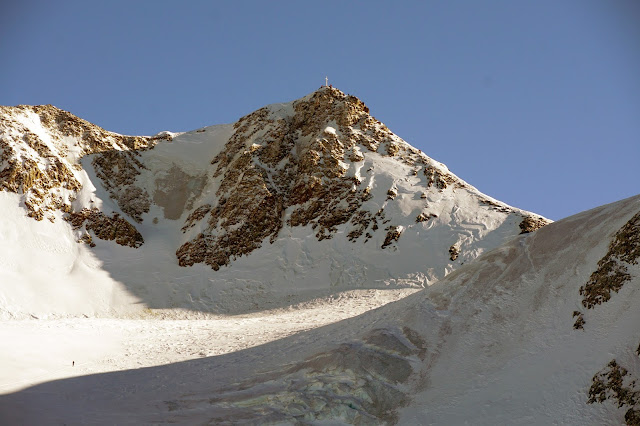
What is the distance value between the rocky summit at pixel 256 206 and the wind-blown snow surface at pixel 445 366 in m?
12.3

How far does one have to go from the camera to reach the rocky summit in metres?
34.9

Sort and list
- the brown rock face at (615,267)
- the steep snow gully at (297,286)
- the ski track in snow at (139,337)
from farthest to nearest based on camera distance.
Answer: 1. the ski track in snow at (139,337)
2. the brown rock face at (615,267)
3. the steep snow gully at (297,286)

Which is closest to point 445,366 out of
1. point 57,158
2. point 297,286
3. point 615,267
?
→ point 615,267

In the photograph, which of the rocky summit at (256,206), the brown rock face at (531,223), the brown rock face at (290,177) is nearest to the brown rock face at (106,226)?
the rocky summit at (256,206)

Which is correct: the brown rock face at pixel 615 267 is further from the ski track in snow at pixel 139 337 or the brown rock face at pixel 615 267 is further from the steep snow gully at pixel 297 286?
the ski track in snow at pixel 139 337

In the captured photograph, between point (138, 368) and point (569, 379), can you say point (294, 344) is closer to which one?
point (138, 368)

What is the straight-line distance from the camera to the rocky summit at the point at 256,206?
34.9 metres

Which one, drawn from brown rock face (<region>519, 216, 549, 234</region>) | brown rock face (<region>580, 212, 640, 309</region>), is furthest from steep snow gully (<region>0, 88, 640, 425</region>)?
brown rock face (<region>519, 216, 549, 234</region>)

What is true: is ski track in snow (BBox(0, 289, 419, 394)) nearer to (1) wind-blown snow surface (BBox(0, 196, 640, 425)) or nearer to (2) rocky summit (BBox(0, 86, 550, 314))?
(1) wind-blown snow surface (BBox(0, 196, 640, 425))

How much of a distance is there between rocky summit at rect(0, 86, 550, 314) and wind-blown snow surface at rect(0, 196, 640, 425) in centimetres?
1231

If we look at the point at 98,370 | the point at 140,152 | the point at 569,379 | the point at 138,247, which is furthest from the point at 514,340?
the point at 140,152

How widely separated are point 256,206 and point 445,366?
949 inches

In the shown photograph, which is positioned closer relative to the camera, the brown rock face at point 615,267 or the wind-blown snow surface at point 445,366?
the wind-blown snow surface at point 445,366

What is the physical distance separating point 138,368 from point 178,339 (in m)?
4.15
